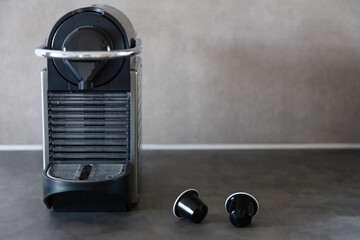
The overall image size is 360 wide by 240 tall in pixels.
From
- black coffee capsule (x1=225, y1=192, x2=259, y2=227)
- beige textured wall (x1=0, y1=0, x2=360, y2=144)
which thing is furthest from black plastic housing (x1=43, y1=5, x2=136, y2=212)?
beige textured wall (x1=0, y1=0, x2=360, y2=144)

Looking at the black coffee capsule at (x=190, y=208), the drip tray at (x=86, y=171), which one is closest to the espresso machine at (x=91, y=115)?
the drip tray at (x=86, y=171)

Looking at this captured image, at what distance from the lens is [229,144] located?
12.8 feet

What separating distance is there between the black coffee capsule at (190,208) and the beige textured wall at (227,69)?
4.20 ft

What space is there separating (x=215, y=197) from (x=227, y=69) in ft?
3.80

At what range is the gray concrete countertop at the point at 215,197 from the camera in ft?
8.25

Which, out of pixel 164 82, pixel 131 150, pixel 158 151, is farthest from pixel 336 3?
pixel 131 150

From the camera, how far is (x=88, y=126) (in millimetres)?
2727

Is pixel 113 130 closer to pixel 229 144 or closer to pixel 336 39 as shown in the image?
pixel 229 144

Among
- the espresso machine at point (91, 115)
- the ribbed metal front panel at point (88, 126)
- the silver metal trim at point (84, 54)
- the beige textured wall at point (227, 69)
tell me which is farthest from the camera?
the beige textured wall at point (227, 69)

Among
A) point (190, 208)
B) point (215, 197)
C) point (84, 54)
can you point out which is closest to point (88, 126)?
point (84, 54)

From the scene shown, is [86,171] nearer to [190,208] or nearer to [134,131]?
[134,131]

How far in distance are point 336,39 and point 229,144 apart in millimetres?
1046

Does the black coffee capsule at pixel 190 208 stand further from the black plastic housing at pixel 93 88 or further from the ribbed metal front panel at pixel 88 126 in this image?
the ribbed metal front panel at pixel 88 126

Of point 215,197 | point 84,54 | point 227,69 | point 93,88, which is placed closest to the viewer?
point 84,54
